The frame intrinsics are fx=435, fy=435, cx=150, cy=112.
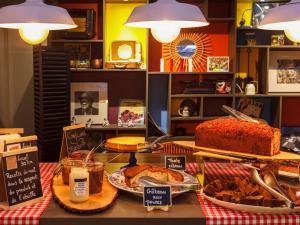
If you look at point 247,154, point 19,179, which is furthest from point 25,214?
point 247,154

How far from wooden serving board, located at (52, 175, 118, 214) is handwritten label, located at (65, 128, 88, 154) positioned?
486mm

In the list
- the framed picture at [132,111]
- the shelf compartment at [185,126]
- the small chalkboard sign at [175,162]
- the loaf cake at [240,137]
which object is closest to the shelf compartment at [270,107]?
the shelf compartment at [185,126]

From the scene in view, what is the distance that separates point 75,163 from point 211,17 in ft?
9.94

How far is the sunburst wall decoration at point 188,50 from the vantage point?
4.61 m

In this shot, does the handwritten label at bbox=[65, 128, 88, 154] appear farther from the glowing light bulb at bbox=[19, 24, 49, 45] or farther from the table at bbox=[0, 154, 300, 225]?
the table at bbox=[0, 154, 300, 225]

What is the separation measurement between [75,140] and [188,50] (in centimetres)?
237

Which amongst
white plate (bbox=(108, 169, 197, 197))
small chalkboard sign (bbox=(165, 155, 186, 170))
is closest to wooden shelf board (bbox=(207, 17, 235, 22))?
small chalkboard sign (bbox=(165, 155, 186, 170))

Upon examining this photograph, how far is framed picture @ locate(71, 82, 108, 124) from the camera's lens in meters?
4.63

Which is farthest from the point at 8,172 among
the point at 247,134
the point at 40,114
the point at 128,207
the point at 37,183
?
the point at 40,114

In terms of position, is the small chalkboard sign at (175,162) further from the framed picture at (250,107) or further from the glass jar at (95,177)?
the framed picture at (250,107)

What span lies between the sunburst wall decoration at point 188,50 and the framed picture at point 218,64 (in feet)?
0.26

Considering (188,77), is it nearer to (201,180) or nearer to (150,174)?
(201,180)

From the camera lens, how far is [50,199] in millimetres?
1893

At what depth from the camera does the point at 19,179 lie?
1.79m
